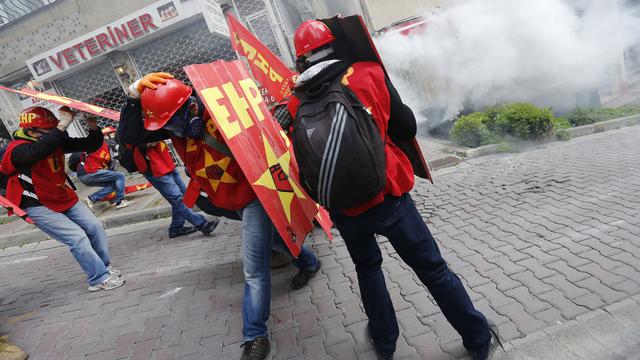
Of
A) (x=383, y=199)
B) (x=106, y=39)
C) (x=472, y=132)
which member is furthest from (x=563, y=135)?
(x=106, y=39)

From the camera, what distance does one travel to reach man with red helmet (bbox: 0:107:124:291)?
132 inches

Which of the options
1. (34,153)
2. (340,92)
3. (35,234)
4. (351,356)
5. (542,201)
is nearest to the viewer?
(340,92)

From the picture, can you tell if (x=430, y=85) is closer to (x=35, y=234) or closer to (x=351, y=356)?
(x=351, y=356)

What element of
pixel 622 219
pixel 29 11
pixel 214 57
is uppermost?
pixel 29 11

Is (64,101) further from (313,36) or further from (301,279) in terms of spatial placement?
(301,279)

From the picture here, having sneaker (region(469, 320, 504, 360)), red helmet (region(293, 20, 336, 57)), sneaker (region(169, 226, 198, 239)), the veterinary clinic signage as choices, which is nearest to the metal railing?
the veterinary clinic signage

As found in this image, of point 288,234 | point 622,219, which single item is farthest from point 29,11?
point 622,219

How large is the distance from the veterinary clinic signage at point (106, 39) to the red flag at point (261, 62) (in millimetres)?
6210

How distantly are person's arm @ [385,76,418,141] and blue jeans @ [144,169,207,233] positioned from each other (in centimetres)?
381

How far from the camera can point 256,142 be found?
2564 millimetres

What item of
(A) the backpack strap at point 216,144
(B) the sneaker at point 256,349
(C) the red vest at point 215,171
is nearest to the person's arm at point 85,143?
(C) the red vest at point 215,171

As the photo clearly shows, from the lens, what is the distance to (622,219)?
11.1 ft

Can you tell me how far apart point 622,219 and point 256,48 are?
3.88 metres

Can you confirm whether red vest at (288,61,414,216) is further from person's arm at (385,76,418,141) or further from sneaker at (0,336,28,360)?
sneaker at (0,336,28,360)
